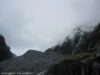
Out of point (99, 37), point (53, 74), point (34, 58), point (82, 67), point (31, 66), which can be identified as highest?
point (34, 58)

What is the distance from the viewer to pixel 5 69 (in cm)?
11906

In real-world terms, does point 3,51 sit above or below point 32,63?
above

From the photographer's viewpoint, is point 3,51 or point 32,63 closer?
point 32,63

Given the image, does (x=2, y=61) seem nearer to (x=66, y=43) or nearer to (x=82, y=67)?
(x=66, y=43)

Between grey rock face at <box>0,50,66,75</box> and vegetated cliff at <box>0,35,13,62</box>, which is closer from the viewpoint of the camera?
grey rock face at <box>0,50,66,75</box>

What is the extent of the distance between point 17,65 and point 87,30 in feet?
160

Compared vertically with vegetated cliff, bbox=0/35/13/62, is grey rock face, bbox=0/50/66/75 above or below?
below

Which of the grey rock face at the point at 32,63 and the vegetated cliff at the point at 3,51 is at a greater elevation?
the vegetated cliff at the point at 3,51

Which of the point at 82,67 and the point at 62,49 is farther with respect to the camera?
the point at 62,49

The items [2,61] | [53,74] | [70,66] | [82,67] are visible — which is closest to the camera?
[82,67]

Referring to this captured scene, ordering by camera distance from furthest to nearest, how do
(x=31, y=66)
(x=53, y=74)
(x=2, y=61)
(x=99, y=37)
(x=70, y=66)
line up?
(x=2, y=61), (x=31, y=66), (x=99, y=37), (x=53, y=74), (x=70, y=66)

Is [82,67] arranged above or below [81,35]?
below

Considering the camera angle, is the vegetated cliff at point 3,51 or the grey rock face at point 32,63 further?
the vegetated cliff at point 3,51

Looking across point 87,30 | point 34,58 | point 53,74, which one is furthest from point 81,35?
point 53,74
